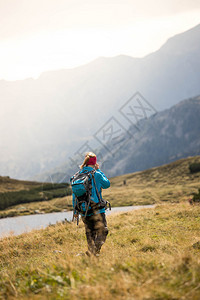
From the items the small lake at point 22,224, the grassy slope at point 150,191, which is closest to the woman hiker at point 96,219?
the small lake at point 22,224

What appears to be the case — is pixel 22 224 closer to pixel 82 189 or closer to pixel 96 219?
pixel 96 219

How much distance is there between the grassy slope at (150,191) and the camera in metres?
60.2

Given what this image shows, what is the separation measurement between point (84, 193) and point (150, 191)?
68.8 metres

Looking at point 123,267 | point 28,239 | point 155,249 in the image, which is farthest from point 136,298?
point 28,239

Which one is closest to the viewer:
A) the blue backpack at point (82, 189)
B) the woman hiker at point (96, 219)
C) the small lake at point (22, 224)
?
the blue backpack at point (82, 189)

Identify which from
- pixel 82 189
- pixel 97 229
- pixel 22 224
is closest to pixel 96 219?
pixel 97 229

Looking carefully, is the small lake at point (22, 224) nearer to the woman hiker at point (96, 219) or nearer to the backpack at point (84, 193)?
the woman hiker at point (96, 219)

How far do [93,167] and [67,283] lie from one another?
11.1 ft

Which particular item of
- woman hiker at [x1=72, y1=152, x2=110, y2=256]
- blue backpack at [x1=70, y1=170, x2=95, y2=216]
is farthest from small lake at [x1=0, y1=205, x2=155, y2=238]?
blue backpack at [x1=70, y1=170, x2=95, y2=216]

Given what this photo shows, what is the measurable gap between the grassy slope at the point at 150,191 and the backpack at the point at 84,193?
3706 centimetres

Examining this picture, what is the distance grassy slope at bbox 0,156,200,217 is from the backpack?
3706 cm

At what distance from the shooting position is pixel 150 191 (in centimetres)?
7438

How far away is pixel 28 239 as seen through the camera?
46.0 ft

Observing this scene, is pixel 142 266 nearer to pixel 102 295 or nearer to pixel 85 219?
pixel 102 295
